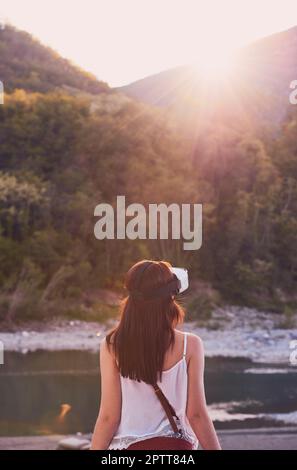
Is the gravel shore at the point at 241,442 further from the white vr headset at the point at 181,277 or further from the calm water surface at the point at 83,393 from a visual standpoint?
the white vr headset at the point at 181,277

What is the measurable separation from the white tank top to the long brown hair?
2 cm

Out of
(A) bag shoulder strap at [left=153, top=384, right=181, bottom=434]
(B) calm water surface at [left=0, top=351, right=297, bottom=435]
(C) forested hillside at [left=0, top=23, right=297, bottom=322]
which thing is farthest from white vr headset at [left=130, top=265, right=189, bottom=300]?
(C) forested hillside at [left=0, top=23, right=297, bottom=322]

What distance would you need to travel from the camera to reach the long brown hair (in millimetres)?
1050

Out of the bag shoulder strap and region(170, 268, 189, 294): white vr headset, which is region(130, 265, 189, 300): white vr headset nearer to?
region(170, 268, 189, 294): white vr headset

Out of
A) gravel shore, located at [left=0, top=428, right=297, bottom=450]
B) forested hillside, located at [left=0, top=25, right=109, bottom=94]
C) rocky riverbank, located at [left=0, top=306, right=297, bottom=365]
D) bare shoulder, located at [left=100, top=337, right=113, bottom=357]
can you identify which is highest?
forested hillside, located at [left=0, top=25, right=109, bottom=94]

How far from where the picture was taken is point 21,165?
13.5 m

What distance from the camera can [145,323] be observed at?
3.48 ft

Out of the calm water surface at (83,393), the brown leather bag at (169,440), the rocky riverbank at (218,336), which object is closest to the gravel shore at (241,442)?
the calm water surface at (83,393)

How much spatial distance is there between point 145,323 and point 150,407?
0.12m

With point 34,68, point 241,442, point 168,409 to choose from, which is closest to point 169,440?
point 168,409

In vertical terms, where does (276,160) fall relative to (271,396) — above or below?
above

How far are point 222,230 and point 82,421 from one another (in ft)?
25.3
